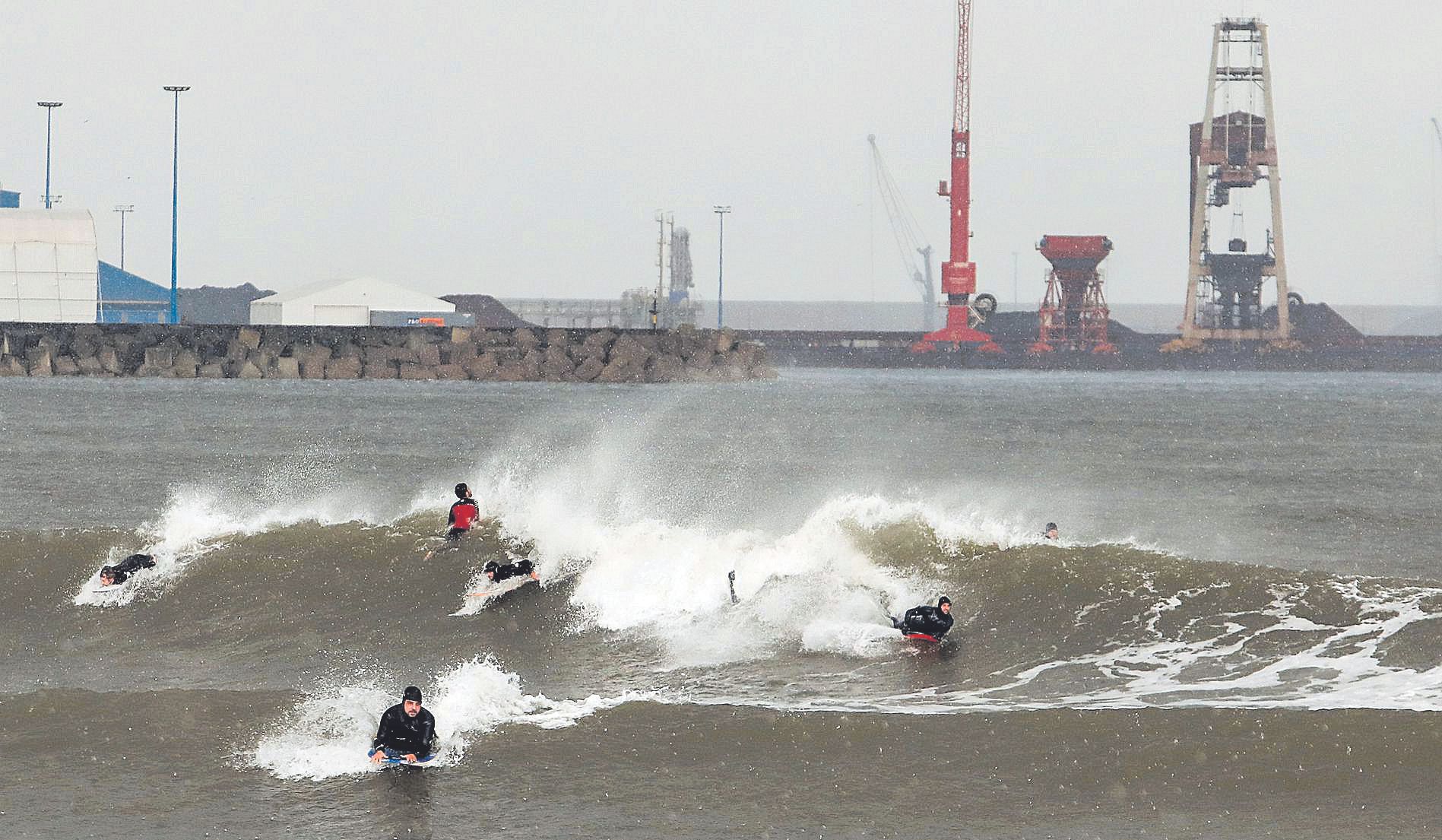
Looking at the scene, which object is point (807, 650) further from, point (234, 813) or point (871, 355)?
point (871, 355)

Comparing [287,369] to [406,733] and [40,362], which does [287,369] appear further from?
[406,733]

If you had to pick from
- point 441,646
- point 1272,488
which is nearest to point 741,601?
point 441,646

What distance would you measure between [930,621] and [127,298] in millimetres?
122165

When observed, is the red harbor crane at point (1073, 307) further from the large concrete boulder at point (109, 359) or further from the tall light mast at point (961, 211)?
the large concrete boulder at point (109, 359)

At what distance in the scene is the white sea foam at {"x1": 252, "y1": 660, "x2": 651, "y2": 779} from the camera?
42.0 ft

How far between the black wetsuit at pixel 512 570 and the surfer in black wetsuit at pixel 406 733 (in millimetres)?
7340

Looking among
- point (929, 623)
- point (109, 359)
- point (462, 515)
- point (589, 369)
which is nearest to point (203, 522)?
point (462, 515)

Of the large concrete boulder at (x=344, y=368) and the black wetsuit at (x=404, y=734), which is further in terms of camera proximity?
the large concrete boulder at (x=344, y=368)

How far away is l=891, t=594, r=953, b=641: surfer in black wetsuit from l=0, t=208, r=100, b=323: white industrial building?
9861cm

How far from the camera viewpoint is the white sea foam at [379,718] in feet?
42.0

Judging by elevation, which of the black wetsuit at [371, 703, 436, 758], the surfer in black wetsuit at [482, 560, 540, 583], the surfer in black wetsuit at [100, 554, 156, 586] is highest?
the surfer in black wetsuit at [482, 560, 540, 583]

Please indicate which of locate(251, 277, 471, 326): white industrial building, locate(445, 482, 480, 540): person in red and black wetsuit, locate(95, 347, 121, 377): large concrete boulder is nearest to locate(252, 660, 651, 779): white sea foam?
locate(445, 482, 480, 540): person in red and black wetsuit

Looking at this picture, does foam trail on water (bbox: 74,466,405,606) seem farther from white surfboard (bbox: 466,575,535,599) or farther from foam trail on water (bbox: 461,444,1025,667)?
white surfboard (bbox: 466,575,535,599)

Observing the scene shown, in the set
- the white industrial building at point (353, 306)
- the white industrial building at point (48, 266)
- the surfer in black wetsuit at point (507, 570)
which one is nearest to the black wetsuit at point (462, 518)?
the surfer in black wetsuit at point (507, 570)
